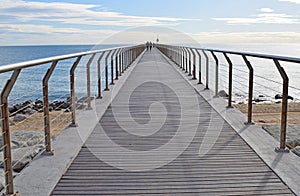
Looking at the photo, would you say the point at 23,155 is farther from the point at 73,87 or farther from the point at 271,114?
the point at 271,114

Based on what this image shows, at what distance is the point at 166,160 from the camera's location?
11.2ft

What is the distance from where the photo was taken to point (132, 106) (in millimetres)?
6086

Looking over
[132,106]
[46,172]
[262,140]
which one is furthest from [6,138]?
[132,106]

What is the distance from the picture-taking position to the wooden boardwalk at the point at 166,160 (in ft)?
9.18

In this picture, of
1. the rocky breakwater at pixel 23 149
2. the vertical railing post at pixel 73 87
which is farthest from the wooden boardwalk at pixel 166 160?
the rocky breakwater at pixel 23 149

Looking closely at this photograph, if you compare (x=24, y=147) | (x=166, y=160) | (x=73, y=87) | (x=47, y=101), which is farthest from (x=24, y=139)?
(x=166, y=160)

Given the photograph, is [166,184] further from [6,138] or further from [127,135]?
[127,135]

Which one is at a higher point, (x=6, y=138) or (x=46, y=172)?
(x=6, y=138)

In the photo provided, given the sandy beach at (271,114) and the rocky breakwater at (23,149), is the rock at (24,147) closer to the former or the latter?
the rocky breakwater at (23,149)

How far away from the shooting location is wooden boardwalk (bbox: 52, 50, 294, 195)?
110 inches

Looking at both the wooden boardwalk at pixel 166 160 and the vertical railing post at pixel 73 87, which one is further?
the vertical railing post at pixel 73 87

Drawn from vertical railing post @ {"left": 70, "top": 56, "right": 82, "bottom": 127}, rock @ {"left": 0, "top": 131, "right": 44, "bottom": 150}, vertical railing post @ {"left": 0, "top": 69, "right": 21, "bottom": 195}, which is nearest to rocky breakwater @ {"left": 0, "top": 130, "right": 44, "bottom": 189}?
rock @ {"left": 0, "top": 131, "right": 44, "bottom": 150}

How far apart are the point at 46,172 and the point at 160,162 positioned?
94cm

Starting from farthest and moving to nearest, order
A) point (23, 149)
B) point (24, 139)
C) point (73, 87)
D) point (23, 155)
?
point (24, 139), point (23, 149), point (23, 155), point (73, 87)
